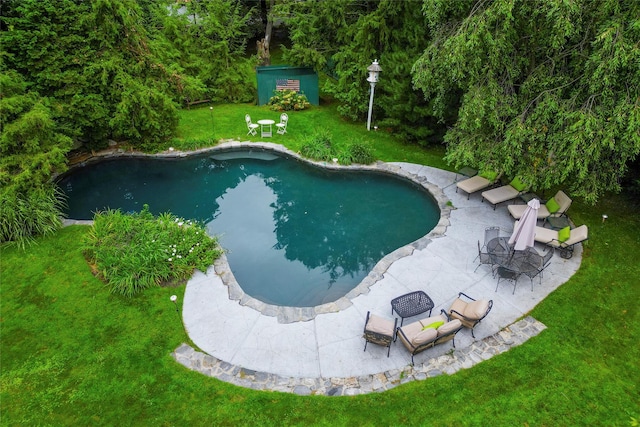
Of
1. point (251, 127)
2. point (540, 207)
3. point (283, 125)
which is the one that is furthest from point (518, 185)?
point (251, 127)

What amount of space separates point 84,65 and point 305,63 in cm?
901

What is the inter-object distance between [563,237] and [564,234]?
0.08 metres

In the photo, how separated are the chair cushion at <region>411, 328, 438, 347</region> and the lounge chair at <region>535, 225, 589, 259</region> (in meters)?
4.48

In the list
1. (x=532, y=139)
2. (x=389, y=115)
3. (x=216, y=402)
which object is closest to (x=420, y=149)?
(x=389, y=115)

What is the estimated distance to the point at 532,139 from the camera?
30.5 feet

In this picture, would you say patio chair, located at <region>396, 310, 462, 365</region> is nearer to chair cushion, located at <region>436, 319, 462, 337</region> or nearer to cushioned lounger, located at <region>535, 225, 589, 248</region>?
chair cushion, located at <region>436, 319, 462, 337</region>

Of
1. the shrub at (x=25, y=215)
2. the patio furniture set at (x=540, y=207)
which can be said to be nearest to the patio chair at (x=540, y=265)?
the patio furniture set at (x=540, y=207)

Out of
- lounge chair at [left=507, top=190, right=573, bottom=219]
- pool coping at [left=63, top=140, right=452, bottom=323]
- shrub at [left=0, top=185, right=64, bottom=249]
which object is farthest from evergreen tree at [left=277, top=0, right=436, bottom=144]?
shrub at [left=0, top=185, right=64, bottom=249]

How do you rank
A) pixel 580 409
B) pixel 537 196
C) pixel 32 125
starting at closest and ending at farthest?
1. pixel 580 409
2. pixel 32 125
3. pixel 537 196

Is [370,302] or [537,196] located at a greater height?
[537,196]

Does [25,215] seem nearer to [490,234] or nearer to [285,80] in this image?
[490,234]

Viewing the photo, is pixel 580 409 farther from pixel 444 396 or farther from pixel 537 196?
pixel 537 196

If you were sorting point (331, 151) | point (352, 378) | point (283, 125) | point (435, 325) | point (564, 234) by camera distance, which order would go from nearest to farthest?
1. point (352, 378)
2. point (435, 325)
3. point (564, 234)
4. point (331, 151)
5. point (283, 125)

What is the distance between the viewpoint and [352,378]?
276 inches
